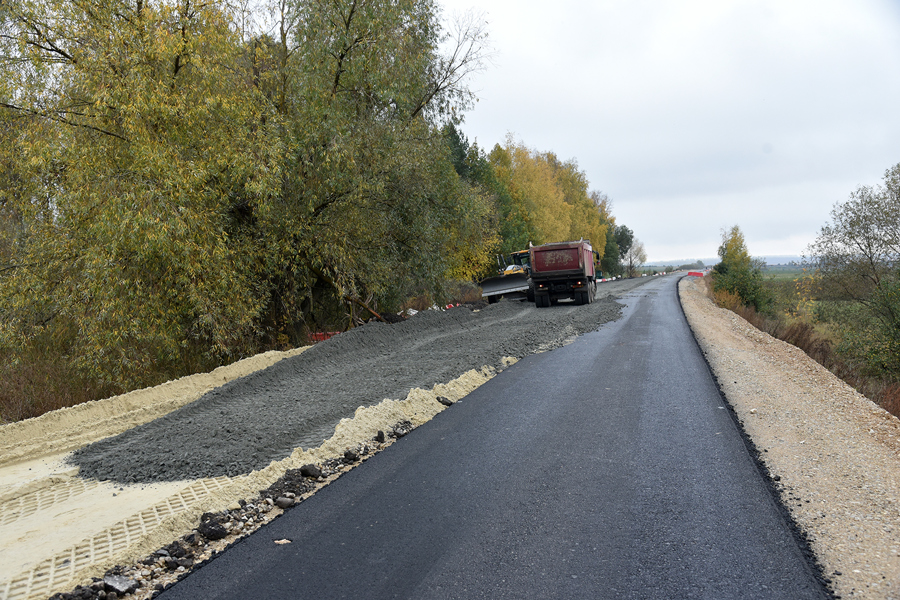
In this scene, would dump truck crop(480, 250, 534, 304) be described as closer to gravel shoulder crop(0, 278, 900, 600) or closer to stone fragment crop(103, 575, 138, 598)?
gravel shoulder crop(0, 278, 900, 600)

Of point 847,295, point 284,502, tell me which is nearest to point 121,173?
point 284,502

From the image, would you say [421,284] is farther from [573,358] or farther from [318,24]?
[318,24]

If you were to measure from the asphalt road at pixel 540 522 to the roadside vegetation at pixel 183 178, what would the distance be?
202 inches

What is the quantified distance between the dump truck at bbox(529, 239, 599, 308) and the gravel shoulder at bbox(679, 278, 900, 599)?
1256 cm

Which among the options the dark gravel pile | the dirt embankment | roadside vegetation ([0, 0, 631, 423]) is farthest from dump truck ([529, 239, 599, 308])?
the dirt embankment

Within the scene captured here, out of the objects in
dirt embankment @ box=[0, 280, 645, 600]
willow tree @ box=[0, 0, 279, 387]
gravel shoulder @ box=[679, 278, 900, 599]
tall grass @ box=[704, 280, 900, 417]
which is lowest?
tall grass @ box=[704, 280, 900, 417]

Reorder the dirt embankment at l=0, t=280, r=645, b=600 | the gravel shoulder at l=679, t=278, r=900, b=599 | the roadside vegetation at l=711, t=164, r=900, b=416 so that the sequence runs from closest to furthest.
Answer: the gravel shoulder at l=679, t=278, r=900, b=599, the dirt embankment at l=0, t=280, r=645, b=600, the roadside vegetation at l=711, t=164, r=900, b=416

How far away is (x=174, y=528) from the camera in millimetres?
3871

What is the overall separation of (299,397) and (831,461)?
598cm

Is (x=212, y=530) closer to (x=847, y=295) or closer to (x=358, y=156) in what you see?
(x=358, y=156)

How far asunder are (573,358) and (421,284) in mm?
5380

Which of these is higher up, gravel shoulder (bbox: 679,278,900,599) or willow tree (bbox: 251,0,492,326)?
willow tree (bbox: 251,0,492,326)

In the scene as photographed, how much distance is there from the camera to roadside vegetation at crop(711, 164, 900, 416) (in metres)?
17.0

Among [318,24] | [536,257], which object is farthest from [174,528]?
[536,257]
